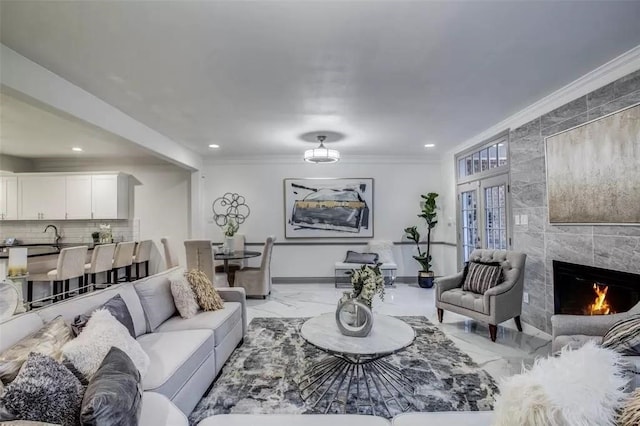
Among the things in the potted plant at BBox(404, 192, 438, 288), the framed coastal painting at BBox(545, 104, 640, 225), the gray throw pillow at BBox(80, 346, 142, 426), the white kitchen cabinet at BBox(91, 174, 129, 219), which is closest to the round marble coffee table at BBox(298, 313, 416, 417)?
the gray throw pillow at BBox(80, 346, 142, 426)

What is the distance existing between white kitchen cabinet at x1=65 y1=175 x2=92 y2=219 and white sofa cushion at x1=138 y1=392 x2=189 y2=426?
6024 mm

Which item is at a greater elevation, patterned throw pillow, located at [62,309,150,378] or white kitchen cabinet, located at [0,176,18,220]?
white kitchen cabinet, located at [0,176,18,220]

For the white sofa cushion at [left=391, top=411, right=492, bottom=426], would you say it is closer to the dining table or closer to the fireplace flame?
the fireplace flame

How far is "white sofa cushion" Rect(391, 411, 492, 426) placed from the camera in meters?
1.39

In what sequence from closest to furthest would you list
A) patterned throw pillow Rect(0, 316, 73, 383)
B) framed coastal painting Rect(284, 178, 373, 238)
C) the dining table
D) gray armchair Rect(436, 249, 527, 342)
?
1. patterned throw pillow Rect(0, 316, 73, 383)
2. gray armchair Rect(436, 249, 527, 342)
3. the dining table
4. framed coastal painting Rect(284, 178, 373, 238)

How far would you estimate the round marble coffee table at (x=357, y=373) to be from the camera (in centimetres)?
225

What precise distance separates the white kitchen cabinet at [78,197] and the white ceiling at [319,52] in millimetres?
3360

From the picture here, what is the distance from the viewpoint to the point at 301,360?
3014 mm

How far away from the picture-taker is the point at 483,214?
16.6ft

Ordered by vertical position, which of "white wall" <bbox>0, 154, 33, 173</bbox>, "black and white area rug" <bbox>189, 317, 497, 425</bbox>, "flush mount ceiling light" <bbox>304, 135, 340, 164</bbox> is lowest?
"black and white area rug" <bbox>189, 317, 497, 425</bbox>

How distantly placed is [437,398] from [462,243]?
13.0 feet

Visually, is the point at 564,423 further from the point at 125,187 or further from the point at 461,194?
the point at 125,187

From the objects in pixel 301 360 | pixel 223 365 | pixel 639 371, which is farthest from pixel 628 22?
pixel 223 365

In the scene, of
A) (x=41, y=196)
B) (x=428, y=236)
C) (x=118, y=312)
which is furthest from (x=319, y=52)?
(x=41, y=196)
